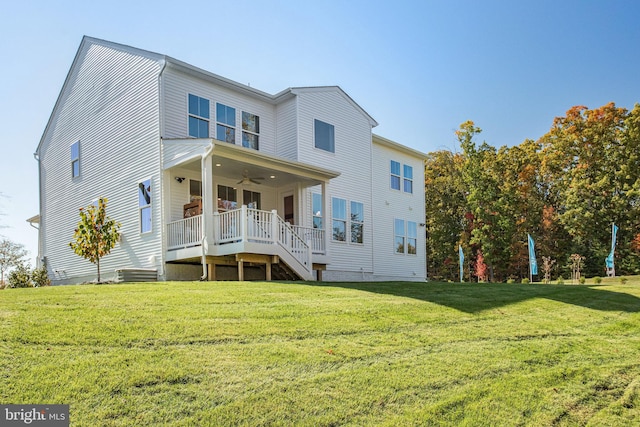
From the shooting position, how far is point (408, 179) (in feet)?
72.0

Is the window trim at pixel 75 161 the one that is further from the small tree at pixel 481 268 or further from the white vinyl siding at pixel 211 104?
the small tree at pixel 481 268

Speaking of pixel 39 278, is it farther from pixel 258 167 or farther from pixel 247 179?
pixel 258 167

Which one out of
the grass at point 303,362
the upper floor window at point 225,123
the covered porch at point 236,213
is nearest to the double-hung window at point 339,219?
the covered porch at point 236,213

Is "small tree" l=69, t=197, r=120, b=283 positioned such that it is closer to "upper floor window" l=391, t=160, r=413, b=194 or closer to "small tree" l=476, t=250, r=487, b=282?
"upper floor window" l=391, t=160, r=413, b=194

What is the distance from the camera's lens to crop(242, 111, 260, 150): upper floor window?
53.7ft

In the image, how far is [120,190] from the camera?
1574 cm

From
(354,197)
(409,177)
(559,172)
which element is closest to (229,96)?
(354,197)

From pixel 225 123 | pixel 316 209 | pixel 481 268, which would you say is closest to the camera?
pixel 225 123

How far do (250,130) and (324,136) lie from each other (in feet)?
8.85

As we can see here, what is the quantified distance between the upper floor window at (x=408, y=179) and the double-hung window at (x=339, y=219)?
4.40 m

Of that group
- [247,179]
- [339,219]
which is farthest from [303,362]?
[339,219]

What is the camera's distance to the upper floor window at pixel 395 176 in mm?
21047

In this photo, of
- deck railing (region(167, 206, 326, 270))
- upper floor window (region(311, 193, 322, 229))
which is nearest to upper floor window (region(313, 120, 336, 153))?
upper floor window (region(311, 193, 322, 229))

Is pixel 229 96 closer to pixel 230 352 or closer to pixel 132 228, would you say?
pixel 132 228
